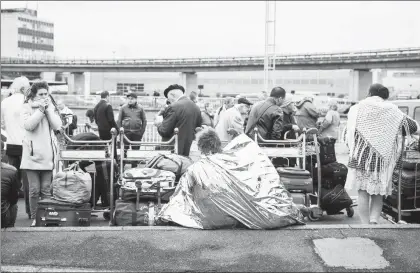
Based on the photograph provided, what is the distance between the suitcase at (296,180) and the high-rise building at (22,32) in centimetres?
13700

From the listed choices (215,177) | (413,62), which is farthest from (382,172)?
(413,62)

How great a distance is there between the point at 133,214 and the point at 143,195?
33 centimetres

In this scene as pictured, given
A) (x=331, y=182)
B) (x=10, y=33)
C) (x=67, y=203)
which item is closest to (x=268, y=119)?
(x=331, y=182)

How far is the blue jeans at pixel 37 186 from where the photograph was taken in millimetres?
8453

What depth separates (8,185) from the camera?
7242 mm

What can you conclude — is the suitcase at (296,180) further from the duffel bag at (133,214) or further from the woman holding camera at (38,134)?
the woman holding camera at (38,134)

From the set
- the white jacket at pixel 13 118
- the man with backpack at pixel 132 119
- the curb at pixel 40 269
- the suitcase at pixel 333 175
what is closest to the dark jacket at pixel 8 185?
the curb at pixel 40 269

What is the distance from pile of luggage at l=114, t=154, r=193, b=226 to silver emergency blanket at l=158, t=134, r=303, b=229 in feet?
1.30

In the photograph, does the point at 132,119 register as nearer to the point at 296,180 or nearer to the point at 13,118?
the point at 13,118

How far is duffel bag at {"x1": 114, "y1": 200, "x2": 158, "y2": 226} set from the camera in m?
7.71

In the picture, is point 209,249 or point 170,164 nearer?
point 209,249

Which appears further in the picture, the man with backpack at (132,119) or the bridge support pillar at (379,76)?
the bridge support pillar at (379,76)

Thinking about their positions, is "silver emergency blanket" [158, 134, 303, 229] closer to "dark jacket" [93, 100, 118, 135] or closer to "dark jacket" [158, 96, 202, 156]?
"dark jacket" [158, 96, 202, 156]

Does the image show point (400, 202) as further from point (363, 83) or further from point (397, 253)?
point (363, 83)
